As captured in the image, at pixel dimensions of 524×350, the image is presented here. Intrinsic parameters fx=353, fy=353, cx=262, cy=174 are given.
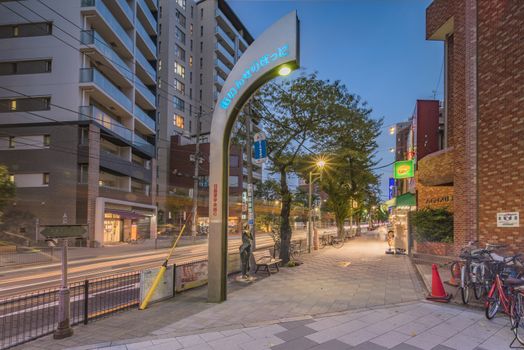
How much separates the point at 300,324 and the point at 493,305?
3757mm

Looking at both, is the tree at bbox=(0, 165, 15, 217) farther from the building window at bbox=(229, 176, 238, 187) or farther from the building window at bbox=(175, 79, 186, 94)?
the building window at bbox=(229, 176, 238, 187)

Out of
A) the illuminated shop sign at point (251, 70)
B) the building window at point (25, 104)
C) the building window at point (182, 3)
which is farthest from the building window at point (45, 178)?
the building window at point (182, 3)

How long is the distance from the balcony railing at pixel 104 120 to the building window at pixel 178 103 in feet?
72.2

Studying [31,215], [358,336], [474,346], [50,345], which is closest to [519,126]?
[474,346]

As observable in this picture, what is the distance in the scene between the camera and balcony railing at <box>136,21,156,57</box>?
36.9 meters

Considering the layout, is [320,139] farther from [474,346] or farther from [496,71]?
[474,346]

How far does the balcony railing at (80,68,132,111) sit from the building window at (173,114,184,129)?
23.0 metres

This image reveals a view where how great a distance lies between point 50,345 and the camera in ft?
19.1

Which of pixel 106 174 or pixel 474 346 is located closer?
pixel 474 346

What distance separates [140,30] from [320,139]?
1174 inches

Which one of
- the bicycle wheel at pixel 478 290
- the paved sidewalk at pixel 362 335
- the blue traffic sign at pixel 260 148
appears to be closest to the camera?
the paved sidewalk at pixel 362 335

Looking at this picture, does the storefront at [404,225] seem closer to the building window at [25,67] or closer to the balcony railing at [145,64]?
Result: the building window at [25,67]

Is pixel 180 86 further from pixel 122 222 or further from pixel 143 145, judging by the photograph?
pixel 122 222

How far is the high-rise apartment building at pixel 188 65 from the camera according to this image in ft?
178
